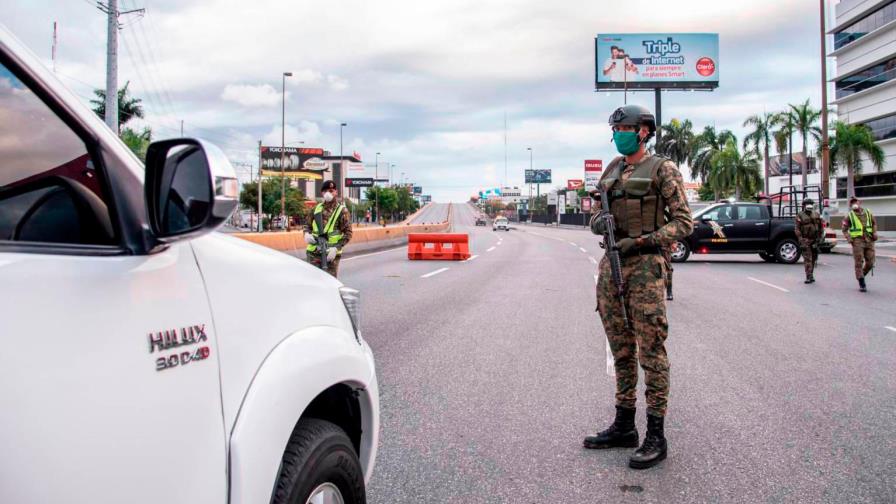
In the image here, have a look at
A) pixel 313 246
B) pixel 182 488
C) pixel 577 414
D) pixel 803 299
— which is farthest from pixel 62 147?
pixel 803 299

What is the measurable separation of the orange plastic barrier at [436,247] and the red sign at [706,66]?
116 feet

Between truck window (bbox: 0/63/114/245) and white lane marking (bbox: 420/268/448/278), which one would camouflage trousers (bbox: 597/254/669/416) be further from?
white lane marking (bbox: 420/268/448/278)

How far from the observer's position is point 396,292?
42.6ft

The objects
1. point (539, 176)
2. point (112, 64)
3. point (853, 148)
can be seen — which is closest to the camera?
point (112, 64)

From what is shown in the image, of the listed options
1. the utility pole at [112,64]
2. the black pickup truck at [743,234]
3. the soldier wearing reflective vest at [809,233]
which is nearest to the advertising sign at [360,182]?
the black pickup truck at [743,234]

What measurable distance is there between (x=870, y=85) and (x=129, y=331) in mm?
72207

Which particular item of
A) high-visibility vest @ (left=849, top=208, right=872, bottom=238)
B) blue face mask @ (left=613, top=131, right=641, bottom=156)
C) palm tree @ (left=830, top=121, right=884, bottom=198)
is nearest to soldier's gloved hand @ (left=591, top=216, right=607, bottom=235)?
blue face mask @ (left=613, top=131, right=641, bottom=156)

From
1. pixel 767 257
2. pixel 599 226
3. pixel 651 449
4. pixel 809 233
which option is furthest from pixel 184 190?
pixel 767 257

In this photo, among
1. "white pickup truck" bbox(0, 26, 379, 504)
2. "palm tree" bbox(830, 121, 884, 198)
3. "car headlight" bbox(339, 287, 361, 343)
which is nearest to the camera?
"white pickup truck" bbox(0, 26, 379, 504)

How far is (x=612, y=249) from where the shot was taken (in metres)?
4.23

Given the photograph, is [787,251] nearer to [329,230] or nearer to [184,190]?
[329,230]

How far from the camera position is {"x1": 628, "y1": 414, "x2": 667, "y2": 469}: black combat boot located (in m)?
4.04

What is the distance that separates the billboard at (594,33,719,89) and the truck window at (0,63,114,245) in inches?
2064

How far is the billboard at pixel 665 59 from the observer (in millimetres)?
50906
